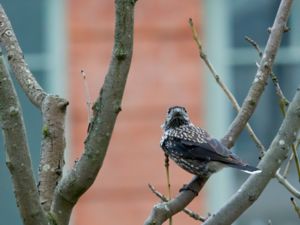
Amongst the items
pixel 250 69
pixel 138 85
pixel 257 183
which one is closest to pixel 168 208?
pixel 257 183

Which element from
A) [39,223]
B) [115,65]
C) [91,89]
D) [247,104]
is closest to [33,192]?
[39,223]

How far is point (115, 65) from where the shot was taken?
278 centimetres

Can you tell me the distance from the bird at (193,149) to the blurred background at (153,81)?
3.73 metres

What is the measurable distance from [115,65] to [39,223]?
16.9 inches

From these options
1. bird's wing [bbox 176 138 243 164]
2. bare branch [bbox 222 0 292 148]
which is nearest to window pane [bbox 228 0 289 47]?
bird's wing [bbox 176 138 243 164]

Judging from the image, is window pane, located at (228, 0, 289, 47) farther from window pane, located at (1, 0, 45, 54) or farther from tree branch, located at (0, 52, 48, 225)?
tree branch, located at (0, 52, 48, 225)

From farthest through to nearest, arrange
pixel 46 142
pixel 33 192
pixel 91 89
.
→ pixel 91 89 < pixel 46 142 < pixel 33 192

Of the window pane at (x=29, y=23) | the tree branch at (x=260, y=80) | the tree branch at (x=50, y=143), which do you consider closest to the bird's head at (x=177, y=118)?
the tree branch at (x=260, y=80)

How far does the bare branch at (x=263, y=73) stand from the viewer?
3250 mm

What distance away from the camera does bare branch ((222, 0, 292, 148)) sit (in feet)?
10.7

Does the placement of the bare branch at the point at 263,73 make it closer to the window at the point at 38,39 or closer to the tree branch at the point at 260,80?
the tree branch at the point at 260,80

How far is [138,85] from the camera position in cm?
891

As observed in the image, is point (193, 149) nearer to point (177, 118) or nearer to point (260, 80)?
point (177, 118)

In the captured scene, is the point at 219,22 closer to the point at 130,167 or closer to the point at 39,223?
Result: the point at 130,167
